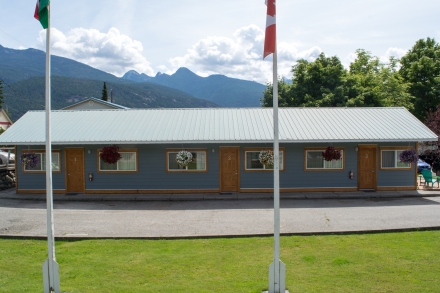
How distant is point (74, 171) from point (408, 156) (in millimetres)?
14763

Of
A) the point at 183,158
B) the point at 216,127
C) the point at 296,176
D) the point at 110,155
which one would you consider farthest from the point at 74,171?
the point at 296,176

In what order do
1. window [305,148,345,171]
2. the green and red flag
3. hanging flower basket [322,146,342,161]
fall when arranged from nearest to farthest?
the green and red flag
hanging flower basket [322,146,342,161]
window [305,148,345,171]

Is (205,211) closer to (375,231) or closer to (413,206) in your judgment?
(375,231)

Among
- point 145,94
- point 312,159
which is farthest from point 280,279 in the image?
point 145,94

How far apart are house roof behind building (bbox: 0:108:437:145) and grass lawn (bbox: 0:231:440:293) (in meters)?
7.30

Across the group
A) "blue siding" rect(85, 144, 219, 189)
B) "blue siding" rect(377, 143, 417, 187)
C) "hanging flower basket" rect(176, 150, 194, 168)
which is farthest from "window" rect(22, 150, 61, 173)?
"blue siding" rect(377, 143, 417, 187)

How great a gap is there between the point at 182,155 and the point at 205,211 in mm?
3520

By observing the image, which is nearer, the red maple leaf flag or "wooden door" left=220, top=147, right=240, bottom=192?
the red maple leaf flag

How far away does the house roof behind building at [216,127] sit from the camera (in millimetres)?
16359

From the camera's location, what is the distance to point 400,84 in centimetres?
3775

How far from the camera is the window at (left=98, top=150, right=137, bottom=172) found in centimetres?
1703

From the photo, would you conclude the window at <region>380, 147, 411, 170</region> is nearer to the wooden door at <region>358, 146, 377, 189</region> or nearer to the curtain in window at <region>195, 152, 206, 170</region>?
the wooden door at <region>358, 146, 377, 189</region>

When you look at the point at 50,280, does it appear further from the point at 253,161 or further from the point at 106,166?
the point at 253,161

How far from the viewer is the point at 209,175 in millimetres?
16875
